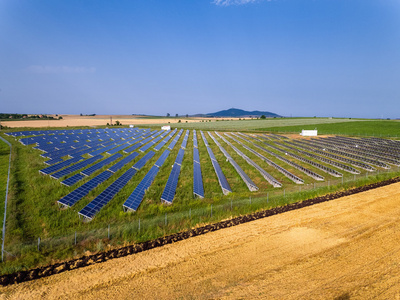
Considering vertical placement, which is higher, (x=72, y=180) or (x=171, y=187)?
(x=72, y=180)

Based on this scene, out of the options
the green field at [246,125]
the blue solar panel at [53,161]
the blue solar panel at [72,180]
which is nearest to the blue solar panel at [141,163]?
the blue solar panel at [72,180]

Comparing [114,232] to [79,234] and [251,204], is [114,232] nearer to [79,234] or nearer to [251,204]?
[79,234]

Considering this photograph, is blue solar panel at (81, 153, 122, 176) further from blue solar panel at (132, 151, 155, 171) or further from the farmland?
blue solar panel at (132, 151, 155, 171)

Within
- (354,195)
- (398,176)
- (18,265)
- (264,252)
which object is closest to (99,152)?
(18,265)

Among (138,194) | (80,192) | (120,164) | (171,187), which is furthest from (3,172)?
(171,187)

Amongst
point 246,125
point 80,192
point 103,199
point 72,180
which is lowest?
point 103,199

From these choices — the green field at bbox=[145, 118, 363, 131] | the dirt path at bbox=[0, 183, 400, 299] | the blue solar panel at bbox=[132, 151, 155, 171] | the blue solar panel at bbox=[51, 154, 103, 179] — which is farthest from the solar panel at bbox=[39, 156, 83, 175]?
the green field at bbox=[145, 118, 363, 131]

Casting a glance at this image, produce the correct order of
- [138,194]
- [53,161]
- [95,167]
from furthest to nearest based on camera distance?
[53,161]
[95,167]
[138,194]

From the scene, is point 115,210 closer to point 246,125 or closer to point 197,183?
point 197,183
